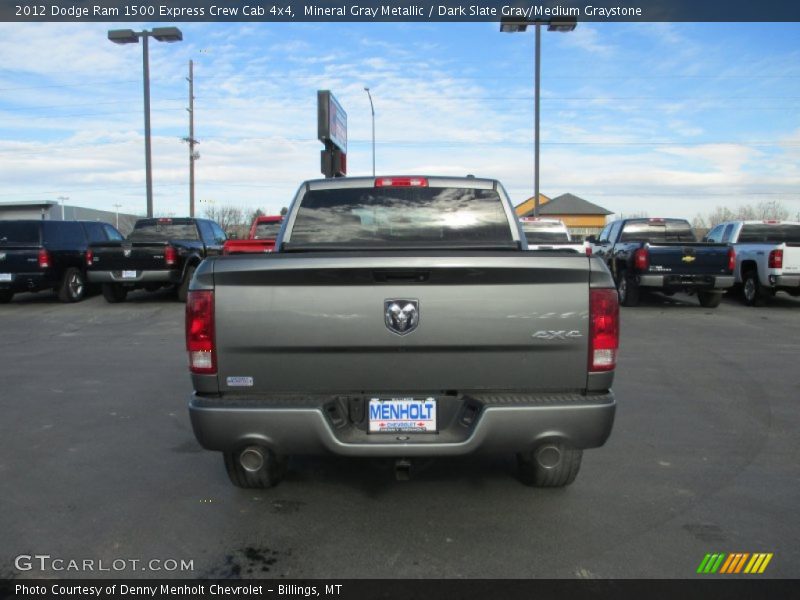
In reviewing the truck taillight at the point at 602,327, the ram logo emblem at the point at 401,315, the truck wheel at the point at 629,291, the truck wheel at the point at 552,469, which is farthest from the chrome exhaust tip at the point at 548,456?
the truck wheel at the point at 629,291

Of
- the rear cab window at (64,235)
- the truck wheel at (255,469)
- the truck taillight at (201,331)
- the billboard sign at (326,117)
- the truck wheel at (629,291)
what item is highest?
the billboard sign at (326,117)

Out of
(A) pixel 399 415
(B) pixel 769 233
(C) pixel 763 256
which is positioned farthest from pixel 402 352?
(B) pixel 769 233

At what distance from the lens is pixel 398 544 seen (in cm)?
347

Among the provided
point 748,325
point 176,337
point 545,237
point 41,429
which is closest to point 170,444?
point 41,429

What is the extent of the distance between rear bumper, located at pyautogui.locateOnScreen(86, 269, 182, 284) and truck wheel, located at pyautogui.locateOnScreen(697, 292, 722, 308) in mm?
10953

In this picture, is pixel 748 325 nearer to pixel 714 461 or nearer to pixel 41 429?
pixel 714 461

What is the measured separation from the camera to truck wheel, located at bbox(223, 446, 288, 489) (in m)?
3.73

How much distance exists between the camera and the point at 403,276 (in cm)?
337

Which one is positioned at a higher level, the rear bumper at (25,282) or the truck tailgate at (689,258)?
the truck tailgate at (689,258)

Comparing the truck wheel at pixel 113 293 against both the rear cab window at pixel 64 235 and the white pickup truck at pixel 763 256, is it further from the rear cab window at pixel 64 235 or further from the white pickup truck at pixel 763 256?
the white pickup truck at pixel 763 256

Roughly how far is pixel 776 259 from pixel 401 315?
40.6ft

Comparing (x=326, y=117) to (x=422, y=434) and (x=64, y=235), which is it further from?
(x=422, y=434)

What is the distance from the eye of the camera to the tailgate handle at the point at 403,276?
3.36 meters

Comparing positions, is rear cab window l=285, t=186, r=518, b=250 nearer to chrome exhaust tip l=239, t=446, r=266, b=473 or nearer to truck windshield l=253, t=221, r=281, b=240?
chrome exhaust tip l=239, t=446, r=266, b=473
